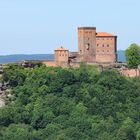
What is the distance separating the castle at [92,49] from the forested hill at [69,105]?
2765mm

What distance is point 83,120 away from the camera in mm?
67688

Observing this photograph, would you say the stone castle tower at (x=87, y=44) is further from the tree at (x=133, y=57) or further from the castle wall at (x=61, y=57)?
the tree at (x=133, y=57)

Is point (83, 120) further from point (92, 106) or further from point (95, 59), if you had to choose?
point (95, 59)

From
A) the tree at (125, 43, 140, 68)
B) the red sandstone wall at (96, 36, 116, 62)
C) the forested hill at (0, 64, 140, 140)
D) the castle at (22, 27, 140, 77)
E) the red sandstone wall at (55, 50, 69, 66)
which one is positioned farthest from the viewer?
the red sandstone wall at (96, 36, 116, 62)

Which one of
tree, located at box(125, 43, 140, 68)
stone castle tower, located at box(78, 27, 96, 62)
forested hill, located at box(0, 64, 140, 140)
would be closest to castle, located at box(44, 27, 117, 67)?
stone castle tower, located at box(78, 27, 96, 62)

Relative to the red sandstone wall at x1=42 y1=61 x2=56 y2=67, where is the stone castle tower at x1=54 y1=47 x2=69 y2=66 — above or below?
above

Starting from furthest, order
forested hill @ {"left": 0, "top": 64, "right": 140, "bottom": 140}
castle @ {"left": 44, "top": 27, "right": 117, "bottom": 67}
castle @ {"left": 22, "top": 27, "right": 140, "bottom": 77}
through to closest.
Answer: castle @ {"left": 44, "top": 27, "right": 117, "bottom": 67} → castle @ {"left": 22, "top": 27, "right": 140, "bottom": 77} → forested hill @ {"left": 0, "top": 64, "right": 140, "bottom": 140}

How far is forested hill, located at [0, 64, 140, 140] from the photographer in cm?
Answer: 6562

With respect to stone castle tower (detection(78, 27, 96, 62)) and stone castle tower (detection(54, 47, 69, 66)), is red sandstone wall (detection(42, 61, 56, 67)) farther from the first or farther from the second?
stone castle tower (detection(78, 27, 96, 62))

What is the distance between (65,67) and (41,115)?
1045 cm

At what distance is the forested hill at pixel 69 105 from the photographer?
215 ft

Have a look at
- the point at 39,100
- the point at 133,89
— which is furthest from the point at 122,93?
the point at 39,100

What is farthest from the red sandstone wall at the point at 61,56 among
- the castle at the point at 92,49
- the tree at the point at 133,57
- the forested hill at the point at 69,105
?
the tree at the point at 133,57

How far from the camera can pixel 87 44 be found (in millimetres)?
81875
